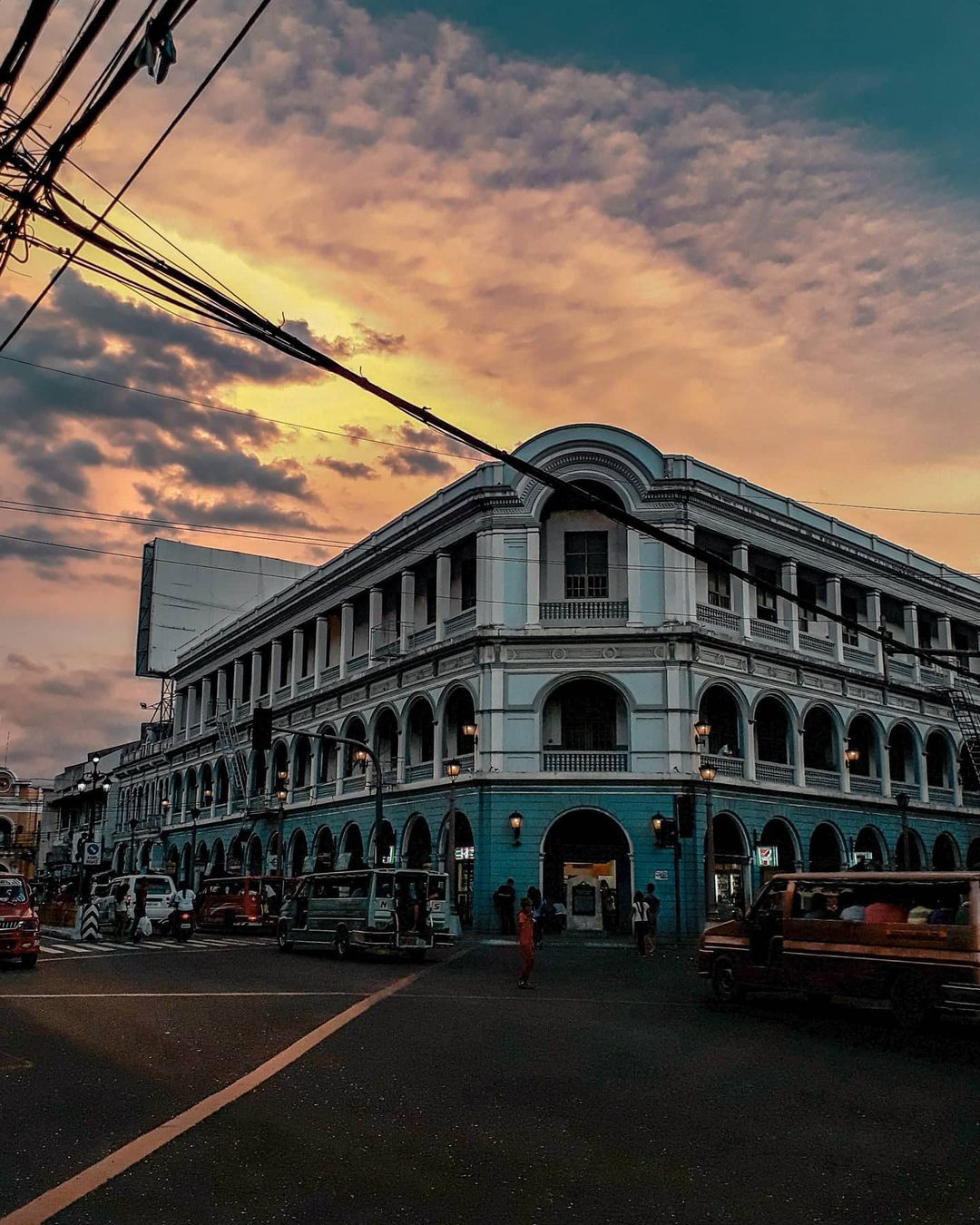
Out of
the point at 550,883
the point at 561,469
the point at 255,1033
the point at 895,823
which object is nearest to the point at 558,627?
the point at 561,469

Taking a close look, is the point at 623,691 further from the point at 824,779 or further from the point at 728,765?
the point at 824,779

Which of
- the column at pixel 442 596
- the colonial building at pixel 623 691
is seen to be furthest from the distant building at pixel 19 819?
the column at pixel 442 596

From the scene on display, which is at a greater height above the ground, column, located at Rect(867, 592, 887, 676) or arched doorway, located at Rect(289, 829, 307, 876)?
column, located at Rect(867, 592, 887, 676)

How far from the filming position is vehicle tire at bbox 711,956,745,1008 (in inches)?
741

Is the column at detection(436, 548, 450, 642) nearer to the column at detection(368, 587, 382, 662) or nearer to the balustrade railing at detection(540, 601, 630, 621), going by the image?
the balustrade railing at detection(540, 601, 630, 621)

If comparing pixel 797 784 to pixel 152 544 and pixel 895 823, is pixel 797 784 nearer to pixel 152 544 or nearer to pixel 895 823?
pixel 895 823

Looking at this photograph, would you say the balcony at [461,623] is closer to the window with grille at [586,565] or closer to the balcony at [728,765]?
the window with grille at [586,565]

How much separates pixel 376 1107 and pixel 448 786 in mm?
30918

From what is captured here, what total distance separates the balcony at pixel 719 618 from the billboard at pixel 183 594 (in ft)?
135

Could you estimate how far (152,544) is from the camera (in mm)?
73625

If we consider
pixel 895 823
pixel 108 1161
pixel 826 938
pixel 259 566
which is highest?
pixel 259 566

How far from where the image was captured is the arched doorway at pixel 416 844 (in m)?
43.1

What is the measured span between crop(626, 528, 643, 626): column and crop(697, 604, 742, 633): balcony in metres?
2.14

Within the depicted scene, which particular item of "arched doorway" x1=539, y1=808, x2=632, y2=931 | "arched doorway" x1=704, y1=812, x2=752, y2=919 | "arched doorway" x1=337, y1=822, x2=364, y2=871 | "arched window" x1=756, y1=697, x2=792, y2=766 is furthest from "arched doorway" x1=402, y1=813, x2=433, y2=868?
"arched window" x1=756, y1=697, x2=792, y2=766
